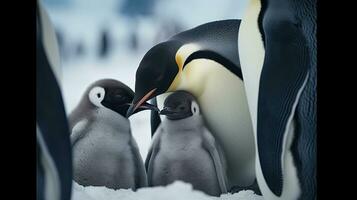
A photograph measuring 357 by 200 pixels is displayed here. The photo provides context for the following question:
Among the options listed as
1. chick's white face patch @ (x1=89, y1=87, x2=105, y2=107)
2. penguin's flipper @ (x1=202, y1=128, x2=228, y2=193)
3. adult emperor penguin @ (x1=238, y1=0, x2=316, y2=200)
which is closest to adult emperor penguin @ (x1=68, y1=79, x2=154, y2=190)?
chick's white face patch @ (x1=89, y1=87, x2=105, y2=107)

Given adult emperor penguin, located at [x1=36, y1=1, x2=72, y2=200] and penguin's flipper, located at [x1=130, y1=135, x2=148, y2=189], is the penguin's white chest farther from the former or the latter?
adult emperor penguin, located at [x1=36, y1=1, x2=72, y2=200]

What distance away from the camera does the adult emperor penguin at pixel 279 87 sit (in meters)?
2.27

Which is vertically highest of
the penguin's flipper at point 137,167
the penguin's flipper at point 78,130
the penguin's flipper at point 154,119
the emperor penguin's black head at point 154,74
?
the emperor penguin's black head at point 154,74

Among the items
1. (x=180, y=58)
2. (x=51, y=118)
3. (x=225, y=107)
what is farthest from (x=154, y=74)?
(x=51, y=118)

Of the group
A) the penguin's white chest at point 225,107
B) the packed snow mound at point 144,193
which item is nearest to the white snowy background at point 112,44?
the packed snow mound at point 144,193

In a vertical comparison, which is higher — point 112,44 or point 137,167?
point 112,44

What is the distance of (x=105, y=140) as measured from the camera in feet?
7.41

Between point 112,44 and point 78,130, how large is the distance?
31cm

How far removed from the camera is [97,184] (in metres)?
2.25

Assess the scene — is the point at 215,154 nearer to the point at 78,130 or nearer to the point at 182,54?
the point at 182,54

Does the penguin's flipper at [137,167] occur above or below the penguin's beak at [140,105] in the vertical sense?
below

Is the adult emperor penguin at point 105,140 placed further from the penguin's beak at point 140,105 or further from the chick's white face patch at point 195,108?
the chick's white face patch at point 195,108

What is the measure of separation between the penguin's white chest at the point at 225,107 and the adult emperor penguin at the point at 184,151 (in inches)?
1.4

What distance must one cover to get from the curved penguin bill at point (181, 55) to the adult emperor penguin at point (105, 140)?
6cm
